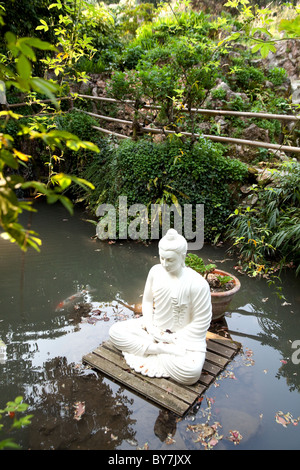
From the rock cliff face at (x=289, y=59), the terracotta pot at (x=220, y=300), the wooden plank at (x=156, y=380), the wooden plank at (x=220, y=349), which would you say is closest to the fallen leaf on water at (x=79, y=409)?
the wooden plank at (x=156, y=380)

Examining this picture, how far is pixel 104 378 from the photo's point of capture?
2.98m

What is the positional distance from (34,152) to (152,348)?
→ 7.15 m

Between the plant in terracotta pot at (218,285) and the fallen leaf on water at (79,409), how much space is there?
5.71 ft

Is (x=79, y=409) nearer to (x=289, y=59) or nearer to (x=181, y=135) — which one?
(x=181, y=135)

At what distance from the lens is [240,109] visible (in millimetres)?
7648

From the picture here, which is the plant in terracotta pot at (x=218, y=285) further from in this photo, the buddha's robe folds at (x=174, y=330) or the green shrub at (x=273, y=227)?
the green shrub at (x=273, y=227)

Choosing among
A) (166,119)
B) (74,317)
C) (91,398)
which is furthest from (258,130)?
(91,398)

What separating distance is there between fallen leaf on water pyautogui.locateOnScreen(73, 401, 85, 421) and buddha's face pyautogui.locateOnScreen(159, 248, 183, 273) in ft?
4.50

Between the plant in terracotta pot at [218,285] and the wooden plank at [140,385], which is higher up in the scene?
the plant in terracotta pot at [218,285]

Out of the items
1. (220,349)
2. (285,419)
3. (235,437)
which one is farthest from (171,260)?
(285,419)

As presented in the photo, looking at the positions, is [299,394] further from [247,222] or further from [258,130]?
[258,130]

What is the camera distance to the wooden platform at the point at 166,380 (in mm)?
2627

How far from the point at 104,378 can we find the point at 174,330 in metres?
0.81

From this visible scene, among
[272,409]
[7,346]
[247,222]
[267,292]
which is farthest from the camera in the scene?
[247,222]
